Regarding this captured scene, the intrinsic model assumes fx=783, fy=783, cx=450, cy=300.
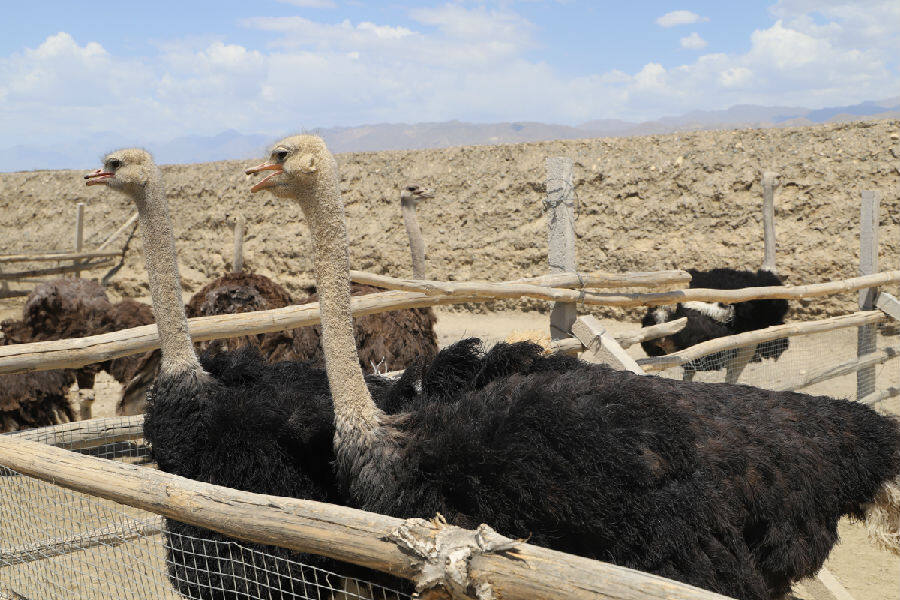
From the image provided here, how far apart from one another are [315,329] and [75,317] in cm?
213

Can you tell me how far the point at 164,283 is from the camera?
2.87 metres

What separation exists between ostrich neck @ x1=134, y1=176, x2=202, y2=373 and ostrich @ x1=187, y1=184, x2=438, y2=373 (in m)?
1.82

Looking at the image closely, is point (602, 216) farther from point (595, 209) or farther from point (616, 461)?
point (616, 461)

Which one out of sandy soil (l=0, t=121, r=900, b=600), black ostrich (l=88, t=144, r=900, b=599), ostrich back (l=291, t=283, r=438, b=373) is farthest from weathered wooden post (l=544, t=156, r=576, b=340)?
sandy soil (l=0, t=121, r=900, b=600)

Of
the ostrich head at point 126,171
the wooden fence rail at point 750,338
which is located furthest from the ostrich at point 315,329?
the ostrich head at point 126,171

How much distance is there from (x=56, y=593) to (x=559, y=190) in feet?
9.25

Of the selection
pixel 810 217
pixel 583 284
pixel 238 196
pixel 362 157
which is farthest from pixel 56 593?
pixel 238 196

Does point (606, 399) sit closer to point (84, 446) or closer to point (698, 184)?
point (84, 446)

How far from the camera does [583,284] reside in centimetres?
409

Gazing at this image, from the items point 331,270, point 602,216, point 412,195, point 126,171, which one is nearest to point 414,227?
point 412,195

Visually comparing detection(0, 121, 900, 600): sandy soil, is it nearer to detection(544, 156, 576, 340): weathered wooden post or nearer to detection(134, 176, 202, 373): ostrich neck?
detection(544, 156, 576, 340): weathered wooden post

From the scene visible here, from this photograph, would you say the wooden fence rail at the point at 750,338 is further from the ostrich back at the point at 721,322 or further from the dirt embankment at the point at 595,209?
the dirt embankment at the point at 595,209

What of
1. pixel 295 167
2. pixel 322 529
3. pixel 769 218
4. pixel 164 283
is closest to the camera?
pixel 322 529

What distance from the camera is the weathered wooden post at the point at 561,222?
13.2ft
